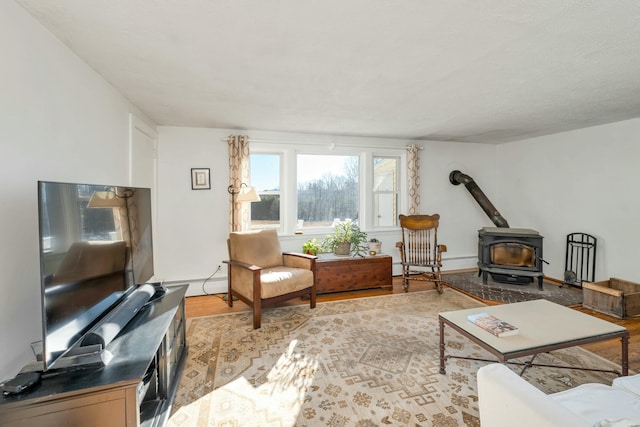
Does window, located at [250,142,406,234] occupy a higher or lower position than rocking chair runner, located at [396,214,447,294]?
higher

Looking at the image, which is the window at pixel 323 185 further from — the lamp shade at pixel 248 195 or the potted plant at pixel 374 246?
the lamp shade at pixel 248 195

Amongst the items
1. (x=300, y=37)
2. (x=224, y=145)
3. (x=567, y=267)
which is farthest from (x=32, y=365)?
(x=567, y=267)

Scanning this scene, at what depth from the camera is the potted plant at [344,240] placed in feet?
13.5

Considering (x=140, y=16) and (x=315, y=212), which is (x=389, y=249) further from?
(x=140, y=16)

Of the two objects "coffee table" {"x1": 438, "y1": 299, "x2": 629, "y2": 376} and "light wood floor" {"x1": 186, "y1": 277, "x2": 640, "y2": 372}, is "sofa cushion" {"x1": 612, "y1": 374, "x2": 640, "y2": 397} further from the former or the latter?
"light wood floor" {"x1": 186, "y1": 277, "x2": 640, "y2": 372}

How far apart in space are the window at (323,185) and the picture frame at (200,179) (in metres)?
0.65

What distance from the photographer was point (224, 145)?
397 centimetres

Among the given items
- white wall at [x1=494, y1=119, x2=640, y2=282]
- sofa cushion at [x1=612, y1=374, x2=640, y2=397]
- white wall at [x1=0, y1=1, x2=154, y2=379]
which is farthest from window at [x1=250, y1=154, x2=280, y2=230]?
white wall at [x1=494, y1=119, x2=640, y2=282]

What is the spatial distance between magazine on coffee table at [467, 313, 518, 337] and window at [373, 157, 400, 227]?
2.83m

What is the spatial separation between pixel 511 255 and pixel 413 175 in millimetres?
1936

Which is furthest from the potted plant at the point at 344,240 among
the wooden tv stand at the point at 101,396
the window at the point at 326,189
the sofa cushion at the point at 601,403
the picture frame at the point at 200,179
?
the sofa cushion at the point at 601,403

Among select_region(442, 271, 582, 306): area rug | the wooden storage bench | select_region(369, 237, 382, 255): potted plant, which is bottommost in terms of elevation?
select_region(442, 271, 582, 306): area rug

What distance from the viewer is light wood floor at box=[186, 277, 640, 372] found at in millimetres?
2367

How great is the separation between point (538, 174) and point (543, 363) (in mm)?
3532
